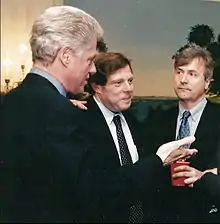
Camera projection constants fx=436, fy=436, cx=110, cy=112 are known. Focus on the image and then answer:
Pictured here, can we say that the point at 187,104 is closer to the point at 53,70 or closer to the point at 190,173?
the point at 190,173

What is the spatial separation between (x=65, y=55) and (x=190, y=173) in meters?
0.40

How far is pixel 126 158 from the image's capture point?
974 mm

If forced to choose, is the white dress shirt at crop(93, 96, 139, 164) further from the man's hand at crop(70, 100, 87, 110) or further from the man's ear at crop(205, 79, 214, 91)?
the man's ear at crop(205, 79, 214, 91)

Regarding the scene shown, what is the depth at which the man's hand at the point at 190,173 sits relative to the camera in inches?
36.9

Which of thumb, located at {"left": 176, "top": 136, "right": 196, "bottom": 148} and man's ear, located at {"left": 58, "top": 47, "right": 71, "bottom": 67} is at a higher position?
man's ear, located at {"left": 58, "top": 47, "right": 71, "bottom": 67}

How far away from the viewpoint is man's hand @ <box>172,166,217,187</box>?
0.94 meters

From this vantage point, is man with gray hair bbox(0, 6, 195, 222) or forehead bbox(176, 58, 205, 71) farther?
forehead bbox(176, 58, 205, 71)

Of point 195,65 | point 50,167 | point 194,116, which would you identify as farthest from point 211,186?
point 50,167

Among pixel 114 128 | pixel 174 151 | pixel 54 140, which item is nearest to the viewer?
pixel 54 140

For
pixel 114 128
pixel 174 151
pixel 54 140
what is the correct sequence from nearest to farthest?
1. pixel 54 140
2. pixel 174 151
3. pixel 114 128

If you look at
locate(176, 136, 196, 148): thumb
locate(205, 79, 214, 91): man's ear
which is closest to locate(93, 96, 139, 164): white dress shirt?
locate(176, 136, 196, 148): thumb

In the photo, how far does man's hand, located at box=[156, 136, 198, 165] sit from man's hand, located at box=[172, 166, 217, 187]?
0.11 ft

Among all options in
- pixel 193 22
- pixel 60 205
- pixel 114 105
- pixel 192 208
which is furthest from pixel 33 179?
pixel 193 22

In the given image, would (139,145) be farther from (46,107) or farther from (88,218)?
(46,107)
